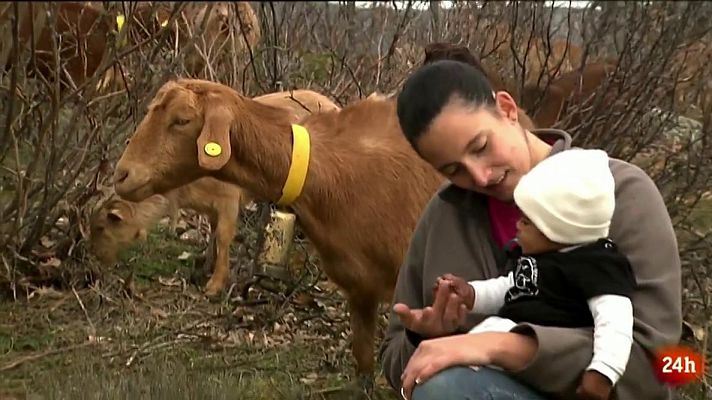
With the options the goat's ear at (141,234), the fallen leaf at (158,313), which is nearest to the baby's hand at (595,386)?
the fallen leaf at (158,313)

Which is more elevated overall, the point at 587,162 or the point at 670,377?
the point at 587,162

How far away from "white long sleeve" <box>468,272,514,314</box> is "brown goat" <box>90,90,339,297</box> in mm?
A: 3432

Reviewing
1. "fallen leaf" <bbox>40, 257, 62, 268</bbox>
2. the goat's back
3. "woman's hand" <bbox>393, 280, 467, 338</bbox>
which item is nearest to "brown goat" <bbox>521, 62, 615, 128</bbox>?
the goat's back

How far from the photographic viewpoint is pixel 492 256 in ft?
11.1

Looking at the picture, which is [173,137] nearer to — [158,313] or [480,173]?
[158,313]

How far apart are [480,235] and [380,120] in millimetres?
1869

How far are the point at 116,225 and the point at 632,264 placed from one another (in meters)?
4.60

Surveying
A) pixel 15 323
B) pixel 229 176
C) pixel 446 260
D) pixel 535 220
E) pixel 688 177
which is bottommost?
pixel 15 323

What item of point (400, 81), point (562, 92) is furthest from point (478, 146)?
point (400, 81)

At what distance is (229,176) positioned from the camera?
4.90 meters

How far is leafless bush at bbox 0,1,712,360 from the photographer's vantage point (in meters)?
6.01

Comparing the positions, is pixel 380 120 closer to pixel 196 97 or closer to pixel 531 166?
pixel 196 97

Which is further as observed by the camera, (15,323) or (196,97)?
(15,323)

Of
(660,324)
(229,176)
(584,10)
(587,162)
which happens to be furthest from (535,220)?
(584,10)
